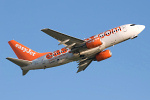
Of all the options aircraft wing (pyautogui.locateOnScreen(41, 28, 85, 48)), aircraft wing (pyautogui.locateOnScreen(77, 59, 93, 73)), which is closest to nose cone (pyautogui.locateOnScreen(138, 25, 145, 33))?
aircraft wing (pyautogui.locateOnScreen(41, 28, 85, 48))

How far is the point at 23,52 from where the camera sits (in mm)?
60188

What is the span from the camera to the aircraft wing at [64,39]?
4794cm

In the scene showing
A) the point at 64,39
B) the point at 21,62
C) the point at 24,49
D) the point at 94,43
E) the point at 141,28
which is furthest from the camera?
the point at 24,49

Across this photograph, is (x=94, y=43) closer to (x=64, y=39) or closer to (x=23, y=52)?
(x=64, y=39)

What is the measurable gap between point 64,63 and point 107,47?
9.70m

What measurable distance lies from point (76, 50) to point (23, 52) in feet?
44.8

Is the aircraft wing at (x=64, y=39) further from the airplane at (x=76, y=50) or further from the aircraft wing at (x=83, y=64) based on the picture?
the aircraft wing at (x=83, y=64)

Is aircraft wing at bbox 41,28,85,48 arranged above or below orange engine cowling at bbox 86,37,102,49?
above

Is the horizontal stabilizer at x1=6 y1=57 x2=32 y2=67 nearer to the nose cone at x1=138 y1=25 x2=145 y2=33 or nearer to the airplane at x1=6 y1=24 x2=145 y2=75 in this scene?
the airplane at x1=6 y1=24 x2=145 y2=75

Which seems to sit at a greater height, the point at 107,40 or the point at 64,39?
the point at 64,39

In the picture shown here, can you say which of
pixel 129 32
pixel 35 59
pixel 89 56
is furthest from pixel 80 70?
pixel 129 32

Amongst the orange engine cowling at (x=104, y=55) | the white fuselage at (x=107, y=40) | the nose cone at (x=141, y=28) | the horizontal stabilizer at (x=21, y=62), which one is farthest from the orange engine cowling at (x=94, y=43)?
the horizontal stabilizer at (x=21, y=62)

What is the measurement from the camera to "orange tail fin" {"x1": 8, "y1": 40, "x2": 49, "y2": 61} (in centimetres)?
5897

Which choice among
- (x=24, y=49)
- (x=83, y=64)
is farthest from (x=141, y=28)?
(x=24, y=49)
